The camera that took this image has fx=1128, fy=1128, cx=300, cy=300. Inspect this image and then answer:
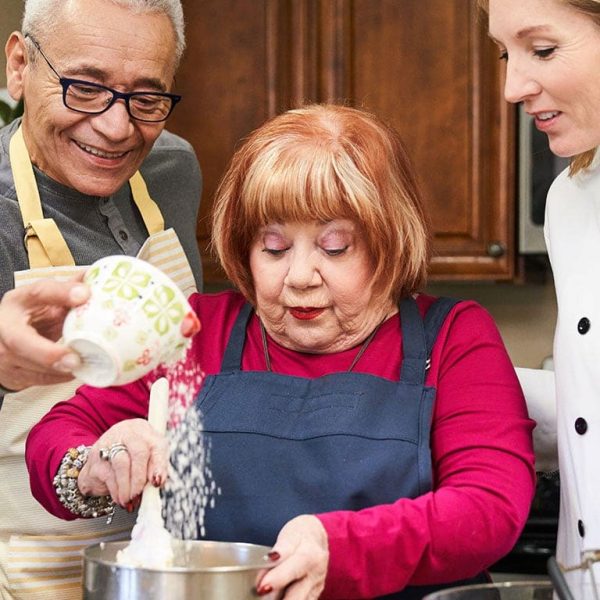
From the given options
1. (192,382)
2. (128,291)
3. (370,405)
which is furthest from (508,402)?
(128,291)

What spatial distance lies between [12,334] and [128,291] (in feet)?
0.63

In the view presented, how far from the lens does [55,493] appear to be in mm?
1394

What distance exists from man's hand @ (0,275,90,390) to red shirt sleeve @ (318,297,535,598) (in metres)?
0.34

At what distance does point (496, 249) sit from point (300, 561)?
A: 1.93m

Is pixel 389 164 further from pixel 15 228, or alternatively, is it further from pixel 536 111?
pixel 15 228

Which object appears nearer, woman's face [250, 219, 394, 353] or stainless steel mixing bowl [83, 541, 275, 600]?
stainless steel mixing bowl [83, 541, 275, 600]

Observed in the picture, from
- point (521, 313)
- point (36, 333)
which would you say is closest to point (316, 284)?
point (36, 333)

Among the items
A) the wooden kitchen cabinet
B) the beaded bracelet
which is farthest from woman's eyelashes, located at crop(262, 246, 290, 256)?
the wooden kitchen cabinet

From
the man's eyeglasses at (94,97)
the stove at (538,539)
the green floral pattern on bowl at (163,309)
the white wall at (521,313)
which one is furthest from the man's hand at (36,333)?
the white wall at (521,313)

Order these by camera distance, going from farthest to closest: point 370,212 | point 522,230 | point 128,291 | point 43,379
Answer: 1. point 522,230
2. point 370,212
3. point 43,379
4. point 128,291

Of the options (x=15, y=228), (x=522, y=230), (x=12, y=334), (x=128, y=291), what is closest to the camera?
(x=128, y=291)

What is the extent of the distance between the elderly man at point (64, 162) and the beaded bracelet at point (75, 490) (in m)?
0.19

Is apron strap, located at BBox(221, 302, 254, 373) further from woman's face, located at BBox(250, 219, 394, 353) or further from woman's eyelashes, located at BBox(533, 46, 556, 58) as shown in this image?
woman's eyelashes, located at BBox(533, 46, 556, 58)

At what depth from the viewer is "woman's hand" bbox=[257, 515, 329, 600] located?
112 cm
